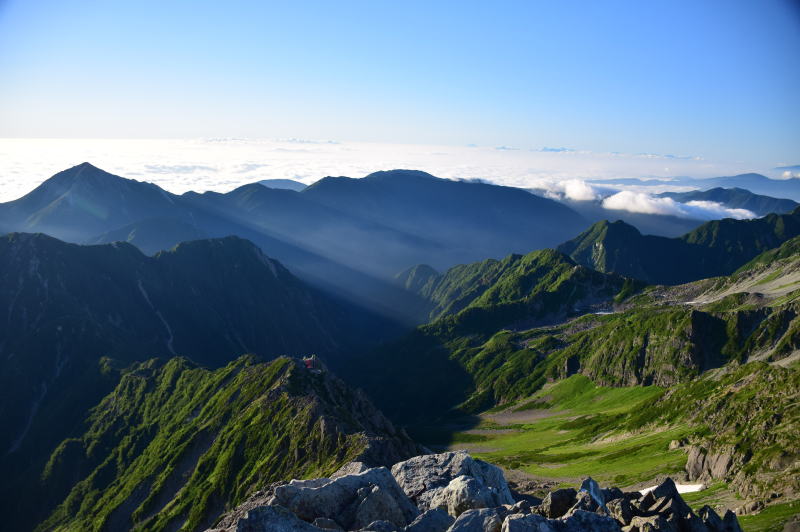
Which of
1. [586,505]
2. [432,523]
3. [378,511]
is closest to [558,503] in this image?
[586,505]

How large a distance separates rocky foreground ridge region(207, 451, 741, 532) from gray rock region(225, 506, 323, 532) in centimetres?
6

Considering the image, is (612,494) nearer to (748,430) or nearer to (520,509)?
(520,509)

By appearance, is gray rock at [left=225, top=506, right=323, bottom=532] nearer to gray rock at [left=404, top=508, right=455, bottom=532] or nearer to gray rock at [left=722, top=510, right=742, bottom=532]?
gray rock at [left=404, top=508, right=455, bottom=532]

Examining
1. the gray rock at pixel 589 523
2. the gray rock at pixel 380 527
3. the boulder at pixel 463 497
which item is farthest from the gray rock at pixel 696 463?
the gray rock at pixel 380 527

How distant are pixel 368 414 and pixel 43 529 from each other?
4568 inches

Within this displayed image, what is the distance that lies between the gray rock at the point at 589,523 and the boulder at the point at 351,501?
13449mm

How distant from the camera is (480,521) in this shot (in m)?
37.2

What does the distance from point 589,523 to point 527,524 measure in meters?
4.41

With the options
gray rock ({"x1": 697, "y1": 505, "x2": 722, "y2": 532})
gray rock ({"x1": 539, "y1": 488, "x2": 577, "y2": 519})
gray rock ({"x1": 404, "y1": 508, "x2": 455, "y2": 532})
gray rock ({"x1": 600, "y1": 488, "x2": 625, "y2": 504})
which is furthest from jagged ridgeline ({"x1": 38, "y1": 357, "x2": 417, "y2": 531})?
gray rock ({"x1": 697, "y1": 505, "x2": 722, "y2": 532})

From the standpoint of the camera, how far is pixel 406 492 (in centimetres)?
5091

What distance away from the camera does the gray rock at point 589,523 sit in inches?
1387

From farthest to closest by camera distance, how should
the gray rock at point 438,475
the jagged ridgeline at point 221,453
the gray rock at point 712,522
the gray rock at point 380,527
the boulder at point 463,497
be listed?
1. the jagged ridgeline at point 221,453
2. the gray rock at point 438,475
3. the boulder at point 463,497
4. the gray rock at point 712,522
5. the gray rock at point 380,527

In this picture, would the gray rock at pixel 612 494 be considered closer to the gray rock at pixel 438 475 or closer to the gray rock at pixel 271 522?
the gray rock at pixel 438 475

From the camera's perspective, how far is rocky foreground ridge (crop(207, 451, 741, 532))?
3612cm
